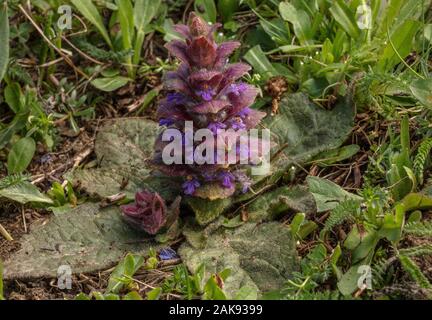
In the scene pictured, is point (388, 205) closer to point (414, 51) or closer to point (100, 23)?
point (414, 51)

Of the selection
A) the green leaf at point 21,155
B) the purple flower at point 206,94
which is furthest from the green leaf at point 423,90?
the green leaf at point 21,155

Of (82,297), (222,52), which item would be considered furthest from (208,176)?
(82,297)

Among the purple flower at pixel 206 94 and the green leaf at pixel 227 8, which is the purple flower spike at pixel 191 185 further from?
the green leaf at pixel 227 8

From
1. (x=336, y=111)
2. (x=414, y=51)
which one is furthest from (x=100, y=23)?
(x=414, y=51)

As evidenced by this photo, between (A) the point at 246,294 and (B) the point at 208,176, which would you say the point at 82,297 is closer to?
(A) the point at 246,294

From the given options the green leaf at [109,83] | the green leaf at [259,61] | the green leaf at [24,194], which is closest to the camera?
the green leaf at [24,194]

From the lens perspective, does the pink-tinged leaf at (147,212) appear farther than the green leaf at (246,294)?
Yes
